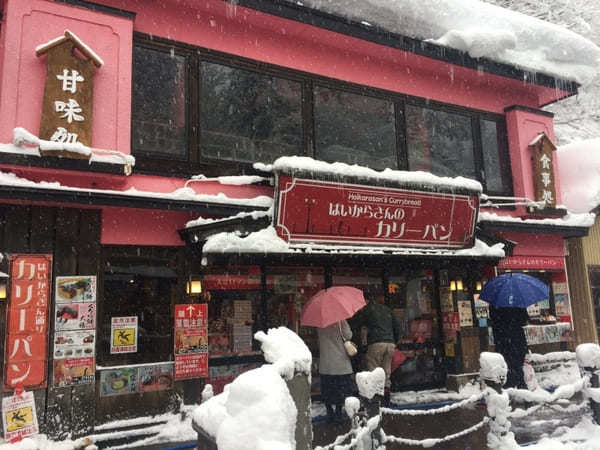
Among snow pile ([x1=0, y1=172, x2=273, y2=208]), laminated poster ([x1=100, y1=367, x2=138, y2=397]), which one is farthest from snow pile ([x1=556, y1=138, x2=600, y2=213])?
laminated poster ([x1=100, y1=367, x2=138, y2=397])

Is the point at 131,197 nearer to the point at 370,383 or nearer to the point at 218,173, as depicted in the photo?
the point at 218,173

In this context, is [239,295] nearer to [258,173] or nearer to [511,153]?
[258,173]

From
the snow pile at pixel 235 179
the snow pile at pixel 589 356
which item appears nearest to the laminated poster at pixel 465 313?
the snow pile at pixel 589 356

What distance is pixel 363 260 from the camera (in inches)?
382

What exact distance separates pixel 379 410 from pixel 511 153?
998 cm

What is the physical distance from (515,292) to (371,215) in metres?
3.18

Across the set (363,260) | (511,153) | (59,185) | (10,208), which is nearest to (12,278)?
(10,208)

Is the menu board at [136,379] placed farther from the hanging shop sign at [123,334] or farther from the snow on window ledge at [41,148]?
the snow on window ledge at [41,148]

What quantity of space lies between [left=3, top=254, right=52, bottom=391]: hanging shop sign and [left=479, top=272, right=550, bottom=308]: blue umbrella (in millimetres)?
8119

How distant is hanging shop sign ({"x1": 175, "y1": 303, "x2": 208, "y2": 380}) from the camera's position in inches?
318

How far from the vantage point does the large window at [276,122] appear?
8.56 metres

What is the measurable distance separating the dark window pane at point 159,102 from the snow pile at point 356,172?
1.62 m

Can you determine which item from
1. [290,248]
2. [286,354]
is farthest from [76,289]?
[286,354]

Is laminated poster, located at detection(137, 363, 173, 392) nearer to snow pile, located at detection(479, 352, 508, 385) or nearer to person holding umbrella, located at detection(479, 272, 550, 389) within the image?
snow pile, located at detection(479, 352, 508, 385)
